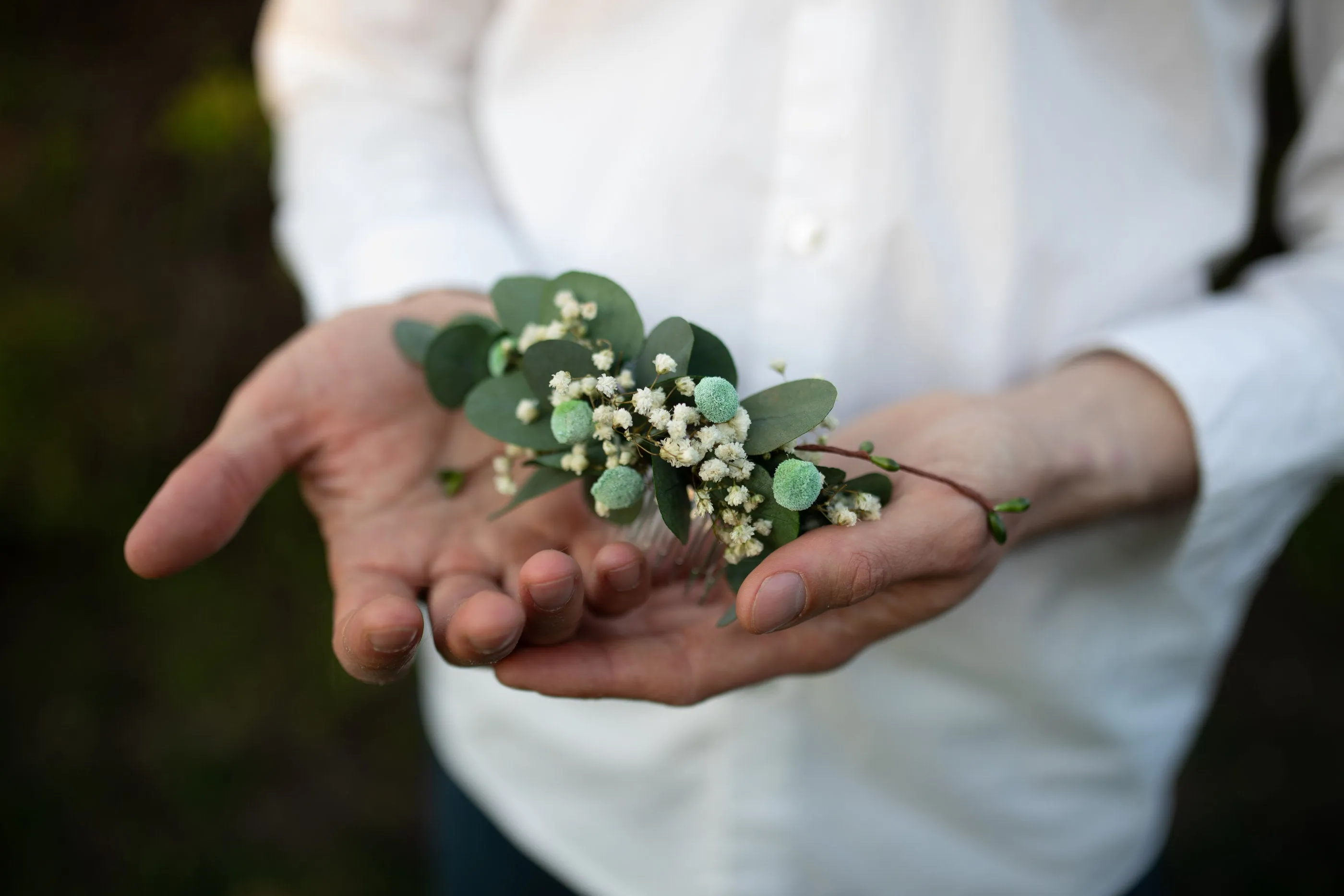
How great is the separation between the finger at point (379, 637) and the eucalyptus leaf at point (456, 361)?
265 millimetres

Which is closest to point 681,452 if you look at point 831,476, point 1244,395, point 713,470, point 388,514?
point 713,470

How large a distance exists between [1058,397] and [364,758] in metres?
2.17

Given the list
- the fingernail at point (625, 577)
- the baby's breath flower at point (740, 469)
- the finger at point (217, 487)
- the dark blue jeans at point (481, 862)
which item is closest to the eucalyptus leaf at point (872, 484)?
the baby's breath flower at point (740, 469)

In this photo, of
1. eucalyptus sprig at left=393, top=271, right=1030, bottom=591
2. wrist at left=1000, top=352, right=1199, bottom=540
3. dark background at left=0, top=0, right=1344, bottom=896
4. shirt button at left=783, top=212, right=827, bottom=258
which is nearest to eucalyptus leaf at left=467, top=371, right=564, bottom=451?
eucalyptus sprig at left=393, top=271, right=1030, bottom=591

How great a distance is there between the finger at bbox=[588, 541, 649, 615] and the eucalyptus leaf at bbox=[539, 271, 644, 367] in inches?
7.7

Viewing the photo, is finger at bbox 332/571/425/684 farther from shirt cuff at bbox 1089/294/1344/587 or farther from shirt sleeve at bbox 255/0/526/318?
shirt cuff at bbox 1089/294/1344/587

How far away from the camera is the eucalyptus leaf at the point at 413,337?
3.34 ft

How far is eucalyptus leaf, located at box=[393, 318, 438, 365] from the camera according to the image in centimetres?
102

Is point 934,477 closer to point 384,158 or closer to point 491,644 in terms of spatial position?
point 491,644

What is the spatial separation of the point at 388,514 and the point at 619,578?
0.32 m

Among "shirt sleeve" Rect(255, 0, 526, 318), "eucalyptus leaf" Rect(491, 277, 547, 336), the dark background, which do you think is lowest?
Answer: the dark background

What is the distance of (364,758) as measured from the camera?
2.50 meters

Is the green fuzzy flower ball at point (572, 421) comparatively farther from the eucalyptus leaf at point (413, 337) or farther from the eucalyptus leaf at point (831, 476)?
the eucalyptus leaf at point (413, 337)

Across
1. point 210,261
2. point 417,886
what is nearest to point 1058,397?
point 417,886
